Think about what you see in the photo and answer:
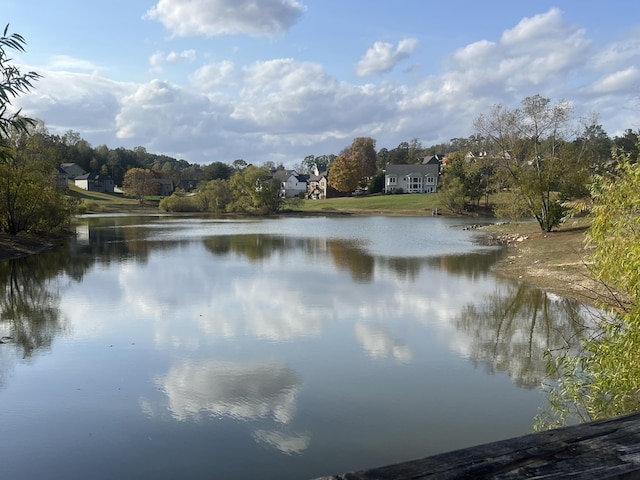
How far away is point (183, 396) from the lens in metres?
8.41

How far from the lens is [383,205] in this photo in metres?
85.9

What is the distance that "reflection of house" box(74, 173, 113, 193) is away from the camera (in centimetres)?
11331

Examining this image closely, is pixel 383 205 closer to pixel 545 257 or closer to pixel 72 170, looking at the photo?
pixel 545 257

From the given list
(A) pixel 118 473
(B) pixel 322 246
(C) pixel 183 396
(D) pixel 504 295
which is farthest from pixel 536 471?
(B) pixel 322 246

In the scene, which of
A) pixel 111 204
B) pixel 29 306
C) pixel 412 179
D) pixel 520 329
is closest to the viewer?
pixel 520 329

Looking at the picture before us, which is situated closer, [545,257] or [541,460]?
[541,460]

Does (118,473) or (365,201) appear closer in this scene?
(118,473)

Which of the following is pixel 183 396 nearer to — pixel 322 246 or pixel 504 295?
pixel 504 295

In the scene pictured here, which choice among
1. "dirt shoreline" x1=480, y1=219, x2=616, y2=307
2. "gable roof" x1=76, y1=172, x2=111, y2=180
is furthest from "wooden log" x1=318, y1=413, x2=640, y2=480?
"gable roof" x1=76, y1=172, x2=111, y2=180

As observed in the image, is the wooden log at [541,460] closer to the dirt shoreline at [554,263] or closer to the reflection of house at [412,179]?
the dirt shoreline at [554,263]

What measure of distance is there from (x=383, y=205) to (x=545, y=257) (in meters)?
62.5

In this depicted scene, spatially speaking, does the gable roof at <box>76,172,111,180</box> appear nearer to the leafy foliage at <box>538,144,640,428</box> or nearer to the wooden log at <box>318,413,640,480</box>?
the leafy foliage at <box>538,144,640,428</box>

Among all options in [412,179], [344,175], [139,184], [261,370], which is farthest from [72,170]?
[261,370]

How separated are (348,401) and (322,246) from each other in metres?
24.7
